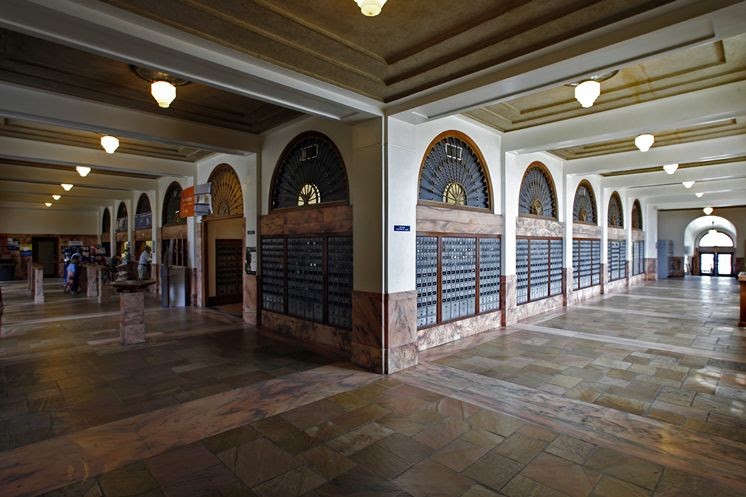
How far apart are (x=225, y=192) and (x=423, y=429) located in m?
7.13

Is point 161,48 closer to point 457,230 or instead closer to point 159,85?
point 159,85

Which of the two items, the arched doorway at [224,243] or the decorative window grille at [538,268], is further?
the arched doorway at [224,243]

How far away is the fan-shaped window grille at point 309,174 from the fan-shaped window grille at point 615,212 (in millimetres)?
10959

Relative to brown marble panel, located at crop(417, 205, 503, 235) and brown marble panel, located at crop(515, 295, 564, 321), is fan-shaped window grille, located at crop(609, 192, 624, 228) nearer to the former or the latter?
brown marble panel, located at crop(515, 295, 564, 321)

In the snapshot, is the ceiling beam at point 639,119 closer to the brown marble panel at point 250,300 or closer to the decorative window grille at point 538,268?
the decorative window grille at point 538,268

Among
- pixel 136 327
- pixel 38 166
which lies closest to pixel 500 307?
pixel 136 327

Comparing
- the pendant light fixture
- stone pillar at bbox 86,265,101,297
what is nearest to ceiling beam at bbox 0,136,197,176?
the pendant light fixture

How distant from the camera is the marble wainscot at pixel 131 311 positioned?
20.5ft

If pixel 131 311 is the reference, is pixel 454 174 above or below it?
above

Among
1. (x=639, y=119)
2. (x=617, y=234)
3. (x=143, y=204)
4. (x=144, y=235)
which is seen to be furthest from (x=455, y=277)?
(x=143, y=204)

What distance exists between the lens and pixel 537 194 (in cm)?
888

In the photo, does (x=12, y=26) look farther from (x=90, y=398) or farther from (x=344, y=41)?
(x=90, y=398)

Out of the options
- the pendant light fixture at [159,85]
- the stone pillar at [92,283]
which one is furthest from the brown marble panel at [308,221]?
the stone pillar at [92,283]

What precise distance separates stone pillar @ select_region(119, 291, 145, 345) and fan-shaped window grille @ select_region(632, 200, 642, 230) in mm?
16671
